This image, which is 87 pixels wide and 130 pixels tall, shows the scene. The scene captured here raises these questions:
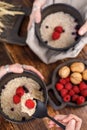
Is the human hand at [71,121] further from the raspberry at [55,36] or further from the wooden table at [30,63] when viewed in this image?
the raspberry at [55,36]

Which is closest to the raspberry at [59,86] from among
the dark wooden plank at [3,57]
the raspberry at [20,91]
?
the raspberry at [20,91]

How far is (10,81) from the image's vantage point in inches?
40.6

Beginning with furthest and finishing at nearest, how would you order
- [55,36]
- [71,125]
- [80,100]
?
[55,36] < [80,100] < [71,125]

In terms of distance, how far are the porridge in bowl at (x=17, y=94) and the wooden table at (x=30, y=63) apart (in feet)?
0.13

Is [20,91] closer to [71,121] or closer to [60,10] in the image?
[71,121]

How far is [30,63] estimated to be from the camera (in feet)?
3.63

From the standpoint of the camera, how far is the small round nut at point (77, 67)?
103 cm

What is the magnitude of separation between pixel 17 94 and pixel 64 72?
17 centimetres

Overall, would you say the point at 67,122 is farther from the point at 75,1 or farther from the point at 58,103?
the point at 75,1

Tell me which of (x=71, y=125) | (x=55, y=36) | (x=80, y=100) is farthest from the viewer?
(x=55, y=36)

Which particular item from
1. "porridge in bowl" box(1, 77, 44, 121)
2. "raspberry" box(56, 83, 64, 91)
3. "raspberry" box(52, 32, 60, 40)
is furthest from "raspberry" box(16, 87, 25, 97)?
"raspberry" box(52, 32, 60, 40)

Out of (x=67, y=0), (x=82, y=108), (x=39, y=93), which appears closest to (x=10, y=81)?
(x=39, y=93)

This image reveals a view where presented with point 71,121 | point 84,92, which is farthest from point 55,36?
point 71,121

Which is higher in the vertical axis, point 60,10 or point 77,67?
point 60,10
